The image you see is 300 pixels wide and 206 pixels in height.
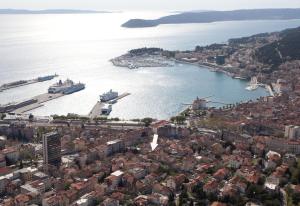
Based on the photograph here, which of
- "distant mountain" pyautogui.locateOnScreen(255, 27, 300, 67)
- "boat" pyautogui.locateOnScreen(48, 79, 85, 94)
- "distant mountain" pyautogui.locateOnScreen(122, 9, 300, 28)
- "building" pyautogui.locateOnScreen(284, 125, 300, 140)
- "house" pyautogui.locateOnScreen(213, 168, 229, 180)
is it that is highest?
"distant mountain" pyautogui.locateOnScreen(122, 9, 300, 28)

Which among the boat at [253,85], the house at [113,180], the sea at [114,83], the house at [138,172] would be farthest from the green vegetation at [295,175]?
the boat at [253,85]

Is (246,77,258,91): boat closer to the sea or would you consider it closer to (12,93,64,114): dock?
the sea

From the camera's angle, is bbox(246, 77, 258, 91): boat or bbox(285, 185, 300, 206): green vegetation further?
bbox(246, 77, 258, 91): boat

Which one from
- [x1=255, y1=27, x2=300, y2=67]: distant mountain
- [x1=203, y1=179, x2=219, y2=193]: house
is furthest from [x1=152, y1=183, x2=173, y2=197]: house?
[x1=255, y1=27, x2=300, y2=67]: distant mountain

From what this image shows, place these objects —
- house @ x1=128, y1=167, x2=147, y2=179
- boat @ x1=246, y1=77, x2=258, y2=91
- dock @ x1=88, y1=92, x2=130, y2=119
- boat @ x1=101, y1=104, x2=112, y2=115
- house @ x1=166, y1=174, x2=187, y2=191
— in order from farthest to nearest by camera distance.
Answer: boat @ x1=246, y1=77, x2=258, y2=91
boat @ x1=101, y1=104, x2=112, y2=115
dock @ x1=88, y1=92, x2=130, y2=119
house @ x1=128, y1=167, x2=147, y2=179
house @ x1=166, y1=174, x2=187, y2=191

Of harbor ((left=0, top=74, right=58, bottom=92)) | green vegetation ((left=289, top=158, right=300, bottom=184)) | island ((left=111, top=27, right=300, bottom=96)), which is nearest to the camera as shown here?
green vegetation ((left=289, top=158, right=300, bottom=184))

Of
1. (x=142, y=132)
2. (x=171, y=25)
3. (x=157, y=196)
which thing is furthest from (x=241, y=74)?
(x=171, y=25)

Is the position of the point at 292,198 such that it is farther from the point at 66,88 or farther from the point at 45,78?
the point at 45,78
